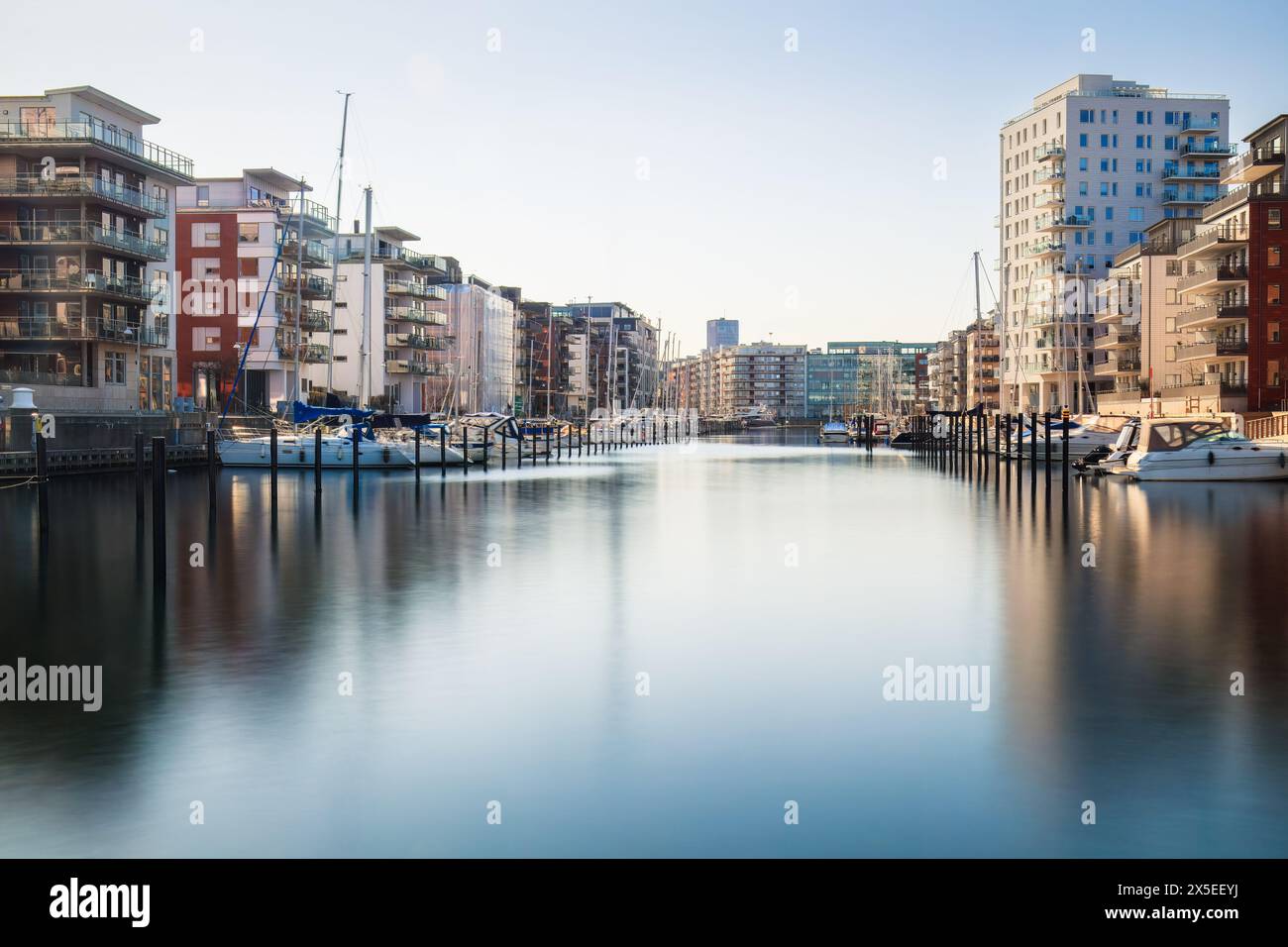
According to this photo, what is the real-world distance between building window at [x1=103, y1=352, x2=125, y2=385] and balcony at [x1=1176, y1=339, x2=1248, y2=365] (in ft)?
251

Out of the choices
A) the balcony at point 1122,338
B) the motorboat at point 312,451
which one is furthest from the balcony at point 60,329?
the balcony at point 1122,338

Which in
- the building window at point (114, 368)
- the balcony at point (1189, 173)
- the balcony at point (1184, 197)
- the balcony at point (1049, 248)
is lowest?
the building window at point (114, 368)

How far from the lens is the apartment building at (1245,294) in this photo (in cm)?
8469

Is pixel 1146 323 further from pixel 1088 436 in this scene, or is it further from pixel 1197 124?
pixel 1197 124

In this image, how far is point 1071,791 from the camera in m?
8.90

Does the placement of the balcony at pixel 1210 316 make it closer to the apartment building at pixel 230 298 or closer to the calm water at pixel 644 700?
the calm water at pixel 644 700

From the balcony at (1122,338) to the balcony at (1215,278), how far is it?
15815mm

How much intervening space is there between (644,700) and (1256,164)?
95028 mm

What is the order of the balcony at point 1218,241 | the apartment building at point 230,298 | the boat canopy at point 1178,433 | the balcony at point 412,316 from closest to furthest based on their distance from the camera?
the boat canopy at point 1178,433 → the balcony at point 1218,241 → the apartment building at point 230,298 → the balcony at point 412,316
